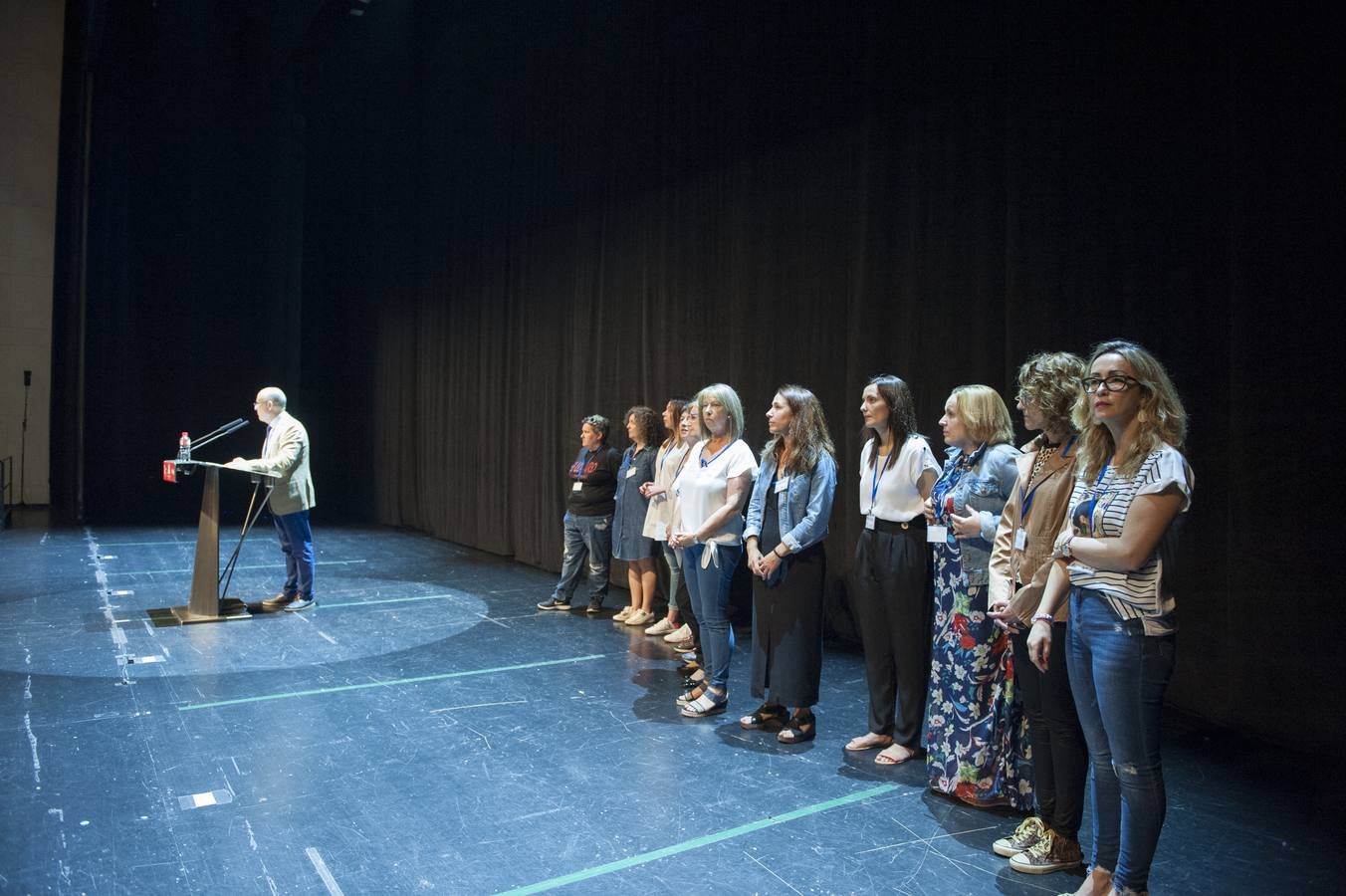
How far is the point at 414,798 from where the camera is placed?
2.85 metres

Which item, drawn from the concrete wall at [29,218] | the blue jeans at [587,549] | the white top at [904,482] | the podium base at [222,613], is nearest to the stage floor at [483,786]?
the podium base at [222,613]

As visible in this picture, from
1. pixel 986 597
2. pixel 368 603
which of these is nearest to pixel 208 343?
pixel 368 603

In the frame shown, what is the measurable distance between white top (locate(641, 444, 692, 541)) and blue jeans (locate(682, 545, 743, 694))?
1357 mm

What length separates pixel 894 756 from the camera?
3182 mm

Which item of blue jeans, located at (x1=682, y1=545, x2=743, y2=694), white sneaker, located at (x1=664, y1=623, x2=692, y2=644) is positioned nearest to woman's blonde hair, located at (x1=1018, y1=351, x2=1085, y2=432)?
blue jeans, located at (x1=682, y1=545, x2=743, y2=694)

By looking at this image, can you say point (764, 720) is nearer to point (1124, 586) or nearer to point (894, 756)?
point (894, 756)

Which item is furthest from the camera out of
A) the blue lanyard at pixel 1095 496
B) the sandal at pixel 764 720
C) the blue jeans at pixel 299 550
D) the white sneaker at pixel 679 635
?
the blue jeans at pixel 299 550

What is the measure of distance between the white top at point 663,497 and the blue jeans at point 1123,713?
3.21m

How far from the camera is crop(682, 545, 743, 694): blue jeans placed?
375cm

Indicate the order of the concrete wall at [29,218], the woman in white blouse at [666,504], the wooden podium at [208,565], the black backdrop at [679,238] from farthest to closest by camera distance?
the concrete wall at [29,218] < the wooden podium at [208,565] < the woman in white blouse at [666,504] < the black backdrop at [679,238]

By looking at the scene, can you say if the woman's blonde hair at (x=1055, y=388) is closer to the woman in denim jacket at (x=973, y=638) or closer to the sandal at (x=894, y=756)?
the woman in denim jacket at (x=973, y=638)

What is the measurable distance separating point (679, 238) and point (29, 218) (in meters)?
10.5

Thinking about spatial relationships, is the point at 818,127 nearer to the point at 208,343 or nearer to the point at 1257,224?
the point at 1257,224

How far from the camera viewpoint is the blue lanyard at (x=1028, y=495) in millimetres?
2393
